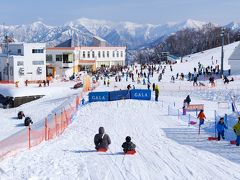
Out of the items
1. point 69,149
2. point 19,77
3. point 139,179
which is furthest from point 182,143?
point 19,77

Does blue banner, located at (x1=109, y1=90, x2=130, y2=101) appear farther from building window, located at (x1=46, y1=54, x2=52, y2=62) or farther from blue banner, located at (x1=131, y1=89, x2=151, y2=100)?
building window, located at (x1=46, y1=54, x2=52, y2=62)

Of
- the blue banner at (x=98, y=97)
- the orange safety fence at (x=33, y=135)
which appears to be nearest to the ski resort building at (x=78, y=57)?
the blue banner at (x=98, y=97)

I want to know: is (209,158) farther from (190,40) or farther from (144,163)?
(190,40)

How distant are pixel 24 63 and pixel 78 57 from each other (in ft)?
76.0

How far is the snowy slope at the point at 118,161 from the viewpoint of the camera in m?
13.8

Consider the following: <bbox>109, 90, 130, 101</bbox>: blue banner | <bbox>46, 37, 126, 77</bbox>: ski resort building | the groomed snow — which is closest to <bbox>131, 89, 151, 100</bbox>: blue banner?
<bbox>109, 90, 130, 101</bbox>: blue banner

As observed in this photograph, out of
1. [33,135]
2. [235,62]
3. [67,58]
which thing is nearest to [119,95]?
[33,135]

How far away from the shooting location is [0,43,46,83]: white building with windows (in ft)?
208

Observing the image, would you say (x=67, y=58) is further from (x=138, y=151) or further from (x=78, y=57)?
(x=138, y=151)

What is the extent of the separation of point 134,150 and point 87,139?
16.4ft

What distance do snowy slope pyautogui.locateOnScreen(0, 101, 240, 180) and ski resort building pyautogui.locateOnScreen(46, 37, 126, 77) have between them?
173ft

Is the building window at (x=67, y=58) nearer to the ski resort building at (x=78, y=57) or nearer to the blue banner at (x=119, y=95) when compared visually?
the ski resort building at (x=78, y=57)

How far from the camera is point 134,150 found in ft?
54.7

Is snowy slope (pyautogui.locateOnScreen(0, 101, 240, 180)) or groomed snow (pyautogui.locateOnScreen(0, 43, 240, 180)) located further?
groomed snow (pyautogui.locateOnScreen(0, 43, 240, 180))
